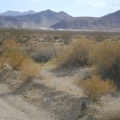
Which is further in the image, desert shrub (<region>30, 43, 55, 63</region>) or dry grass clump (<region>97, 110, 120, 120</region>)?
desert shrub (<region>30, 43, 55, 63</region>)

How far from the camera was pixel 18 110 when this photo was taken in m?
14.5

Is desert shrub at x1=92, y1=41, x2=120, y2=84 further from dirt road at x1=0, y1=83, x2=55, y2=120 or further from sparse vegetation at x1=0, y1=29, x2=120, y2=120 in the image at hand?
dirt road at x1=0, y1=83, x2=55, y2=120

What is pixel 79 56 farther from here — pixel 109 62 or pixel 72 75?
pixel 109 62

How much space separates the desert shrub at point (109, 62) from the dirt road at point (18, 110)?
5188mm

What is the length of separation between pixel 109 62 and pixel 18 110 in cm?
667

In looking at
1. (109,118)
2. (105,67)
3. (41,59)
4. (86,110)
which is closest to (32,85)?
(105,67)

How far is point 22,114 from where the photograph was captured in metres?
13.9

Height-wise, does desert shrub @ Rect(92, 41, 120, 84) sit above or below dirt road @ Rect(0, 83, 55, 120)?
above

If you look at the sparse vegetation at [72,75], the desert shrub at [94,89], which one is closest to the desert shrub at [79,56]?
the sparse vegetation at [72,75]

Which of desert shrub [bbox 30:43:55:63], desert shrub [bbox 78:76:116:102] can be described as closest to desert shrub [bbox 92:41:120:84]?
desert shrub [bbox 78:76:116:102]

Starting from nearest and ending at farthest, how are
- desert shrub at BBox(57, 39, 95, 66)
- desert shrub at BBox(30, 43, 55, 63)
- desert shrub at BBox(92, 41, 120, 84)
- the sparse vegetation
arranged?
1. the sparse vegetation
2. desert shrub at BBox(92, 41, 120, 84)
3. desert shrub at BBox(57, 39, 95, 66)
4. desert shrub at BBox(30, 43, 55, 63)

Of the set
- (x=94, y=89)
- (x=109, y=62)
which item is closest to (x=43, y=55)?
(x=109, y=62)

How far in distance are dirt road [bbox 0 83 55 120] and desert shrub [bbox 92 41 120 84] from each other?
17.0 feet

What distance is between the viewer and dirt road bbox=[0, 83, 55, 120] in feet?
44.4
